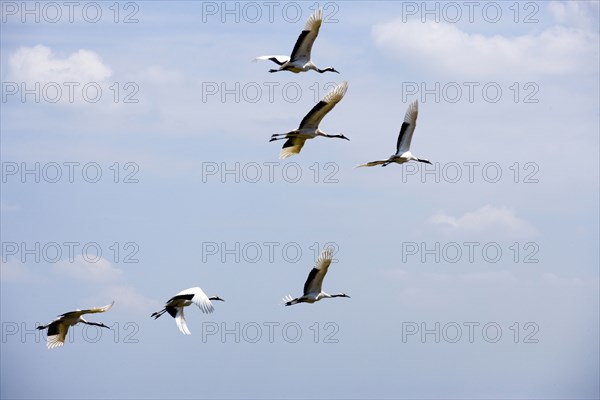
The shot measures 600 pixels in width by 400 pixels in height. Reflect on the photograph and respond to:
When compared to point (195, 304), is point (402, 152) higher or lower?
higher

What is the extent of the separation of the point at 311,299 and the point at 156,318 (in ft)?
25.6

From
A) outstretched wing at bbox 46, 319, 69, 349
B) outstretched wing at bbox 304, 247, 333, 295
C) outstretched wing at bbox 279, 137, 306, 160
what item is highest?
outstretched wing at bbox 279, 137, 306, 160

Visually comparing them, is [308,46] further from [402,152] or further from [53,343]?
[53,343]

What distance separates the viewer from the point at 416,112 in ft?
168

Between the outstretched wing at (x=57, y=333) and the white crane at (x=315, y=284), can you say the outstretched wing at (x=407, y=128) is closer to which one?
the white crane at (x=315, y=284)

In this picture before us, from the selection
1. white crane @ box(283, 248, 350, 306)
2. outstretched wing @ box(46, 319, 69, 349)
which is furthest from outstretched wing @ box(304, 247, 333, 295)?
outstretched wing @ box(46, 319, 69, 349)

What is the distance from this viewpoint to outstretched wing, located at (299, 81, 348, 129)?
160 ft

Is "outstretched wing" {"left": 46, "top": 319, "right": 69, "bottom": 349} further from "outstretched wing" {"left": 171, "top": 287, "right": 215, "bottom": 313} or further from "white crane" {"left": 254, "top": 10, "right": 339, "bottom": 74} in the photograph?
A: "white crane" {"left": 254, "top": 10, "right": 339, "bottom": 74}

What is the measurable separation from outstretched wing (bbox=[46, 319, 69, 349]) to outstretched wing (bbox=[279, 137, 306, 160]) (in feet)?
35.8

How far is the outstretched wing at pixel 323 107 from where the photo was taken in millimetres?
48719

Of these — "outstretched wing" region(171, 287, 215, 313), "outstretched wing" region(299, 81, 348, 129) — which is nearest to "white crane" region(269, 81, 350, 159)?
"outstretched wing" region(299, 81, 348, 129)

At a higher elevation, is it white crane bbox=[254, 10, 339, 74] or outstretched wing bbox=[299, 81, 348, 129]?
white crane bbox=[254, 10, 339, 74]

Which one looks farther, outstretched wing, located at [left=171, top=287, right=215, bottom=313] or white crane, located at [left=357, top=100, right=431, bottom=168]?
white crane, located at [left=357, top=100, right=431, bottom=168]

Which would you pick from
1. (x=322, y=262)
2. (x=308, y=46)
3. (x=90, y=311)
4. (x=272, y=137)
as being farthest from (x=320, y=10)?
(x=90, y=311)
